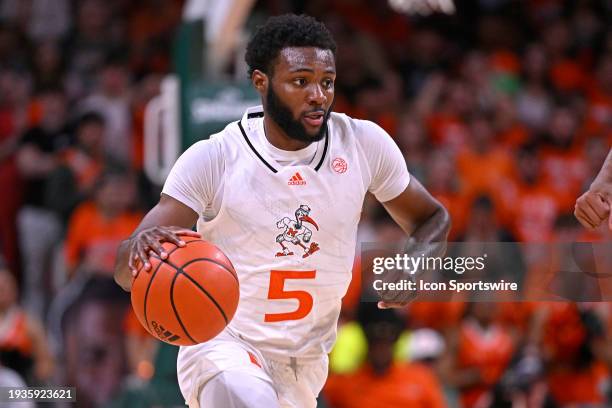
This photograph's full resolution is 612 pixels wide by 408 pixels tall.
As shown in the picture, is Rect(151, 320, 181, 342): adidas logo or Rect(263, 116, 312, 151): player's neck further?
Rect(263, 116, 312, 151): player's neck

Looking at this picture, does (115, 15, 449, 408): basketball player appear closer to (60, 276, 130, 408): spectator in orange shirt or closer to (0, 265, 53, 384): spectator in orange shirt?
(0, 265, 53, 384): spectator in orange shirt

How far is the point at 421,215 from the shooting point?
5.23 meters

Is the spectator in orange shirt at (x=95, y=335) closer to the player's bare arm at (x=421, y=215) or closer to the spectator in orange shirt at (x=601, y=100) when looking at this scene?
the player's bare arm at (x=421, y=215)

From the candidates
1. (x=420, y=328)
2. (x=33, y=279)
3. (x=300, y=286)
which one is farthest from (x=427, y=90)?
(x=300, y=286)

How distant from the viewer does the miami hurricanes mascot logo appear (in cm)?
477

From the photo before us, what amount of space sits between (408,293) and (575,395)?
378 centimetres

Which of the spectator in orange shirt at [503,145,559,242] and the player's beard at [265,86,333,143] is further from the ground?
the player's beard at [265,86,333,143]

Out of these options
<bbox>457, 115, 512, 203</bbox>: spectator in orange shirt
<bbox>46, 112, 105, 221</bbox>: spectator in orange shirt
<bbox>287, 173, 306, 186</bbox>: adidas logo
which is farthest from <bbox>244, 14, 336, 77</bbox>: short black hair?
<bbox>457, 115, 512, 203</bbox>: spectator in orange shirt

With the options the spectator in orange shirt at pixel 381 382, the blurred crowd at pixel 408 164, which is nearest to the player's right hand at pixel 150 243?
the blurred crowd at pixel 408 164

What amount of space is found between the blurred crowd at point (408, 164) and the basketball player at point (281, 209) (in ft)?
7.50

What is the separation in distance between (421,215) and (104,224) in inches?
176

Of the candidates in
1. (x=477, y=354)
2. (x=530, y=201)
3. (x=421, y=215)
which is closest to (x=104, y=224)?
(x=477, y=354)

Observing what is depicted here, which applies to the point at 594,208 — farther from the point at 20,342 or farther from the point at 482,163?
the point at 482,163

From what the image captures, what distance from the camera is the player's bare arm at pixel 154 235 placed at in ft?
14.3
